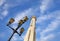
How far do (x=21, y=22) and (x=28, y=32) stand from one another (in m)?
8.94

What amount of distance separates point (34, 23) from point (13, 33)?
451 inches

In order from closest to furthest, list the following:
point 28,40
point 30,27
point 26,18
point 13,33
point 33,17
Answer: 1. point 13,33
2. point 26,18
3. point 28,40
4. point 30,27
5. point 33,17

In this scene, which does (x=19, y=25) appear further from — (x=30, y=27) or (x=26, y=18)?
(x=30, y=27)

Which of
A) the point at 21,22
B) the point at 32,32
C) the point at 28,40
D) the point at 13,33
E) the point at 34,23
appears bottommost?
the point at 13,33

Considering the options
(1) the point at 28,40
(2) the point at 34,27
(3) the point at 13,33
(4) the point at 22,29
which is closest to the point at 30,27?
(2) the point at 34,27

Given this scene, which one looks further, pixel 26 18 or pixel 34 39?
pixel 34 39

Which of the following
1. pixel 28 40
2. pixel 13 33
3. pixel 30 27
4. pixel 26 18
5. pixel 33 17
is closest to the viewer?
pixel 13 33

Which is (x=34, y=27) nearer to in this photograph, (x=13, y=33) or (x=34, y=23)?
(x=34, y=23)

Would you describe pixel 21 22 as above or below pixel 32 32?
below

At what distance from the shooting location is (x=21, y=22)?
16031mm

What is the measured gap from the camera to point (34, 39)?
2473 cm

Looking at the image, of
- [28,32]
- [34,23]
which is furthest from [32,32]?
[34,23]

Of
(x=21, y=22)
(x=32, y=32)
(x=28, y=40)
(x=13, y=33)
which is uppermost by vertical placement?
(x=32, y=32)

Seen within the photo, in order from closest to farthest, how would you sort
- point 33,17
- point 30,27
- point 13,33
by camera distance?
point 13,33 < point 30,27 < point 33,17
